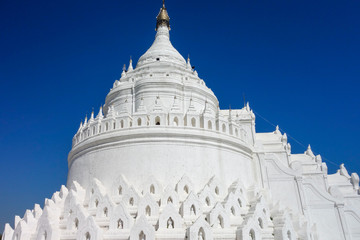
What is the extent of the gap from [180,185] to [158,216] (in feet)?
6.71

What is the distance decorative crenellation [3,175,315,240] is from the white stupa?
46 millimetres

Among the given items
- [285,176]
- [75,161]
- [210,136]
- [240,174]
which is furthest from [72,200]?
[285,176]

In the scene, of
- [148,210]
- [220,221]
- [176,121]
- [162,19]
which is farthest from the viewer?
[162,19]

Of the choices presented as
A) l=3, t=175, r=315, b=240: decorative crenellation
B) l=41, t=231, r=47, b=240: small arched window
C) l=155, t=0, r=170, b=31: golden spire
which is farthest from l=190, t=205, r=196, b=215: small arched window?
l=155, t=0, r=170, b=31: golden spire

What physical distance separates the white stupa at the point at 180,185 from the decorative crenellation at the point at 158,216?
46 millimetres

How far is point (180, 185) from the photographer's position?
14.1 m

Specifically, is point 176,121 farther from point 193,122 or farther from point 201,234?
point 201,234

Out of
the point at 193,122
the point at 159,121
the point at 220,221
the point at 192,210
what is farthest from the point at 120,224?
the point at 193,122

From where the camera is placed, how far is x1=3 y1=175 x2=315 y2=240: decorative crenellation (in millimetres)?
11922

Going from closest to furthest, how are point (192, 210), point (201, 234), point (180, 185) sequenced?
point (201, 234), point (192, 210), point (180, 185)

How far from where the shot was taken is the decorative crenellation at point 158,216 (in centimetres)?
1192

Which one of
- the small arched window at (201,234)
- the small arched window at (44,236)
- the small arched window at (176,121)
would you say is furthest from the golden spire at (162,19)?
the small arched window at (201,234)

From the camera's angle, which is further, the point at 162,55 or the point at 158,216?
the point at 162,55

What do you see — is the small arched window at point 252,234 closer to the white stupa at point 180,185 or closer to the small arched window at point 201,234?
the white stupa at point 180,185
